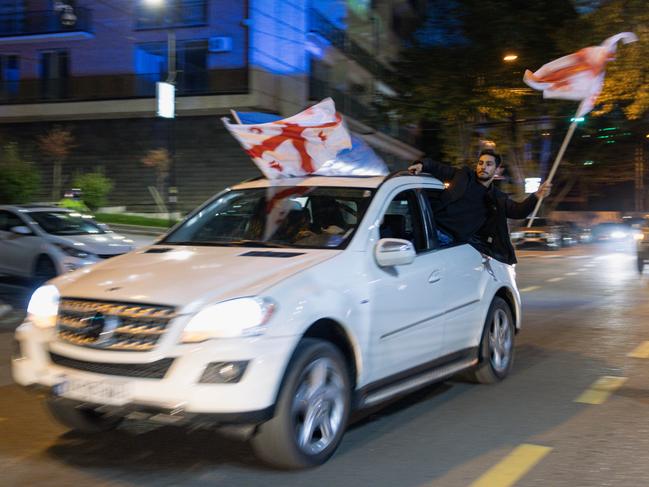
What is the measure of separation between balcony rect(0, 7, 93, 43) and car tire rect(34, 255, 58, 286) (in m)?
22.0

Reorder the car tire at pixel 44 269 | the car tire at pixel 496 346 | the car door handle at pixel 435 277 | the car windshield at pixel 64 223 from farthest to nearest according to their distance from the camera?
the car windshield at pixel 64 223, the car tire at pixel 44 269, the car tire at pixel 496 346, the car door handle at pixel 435 277

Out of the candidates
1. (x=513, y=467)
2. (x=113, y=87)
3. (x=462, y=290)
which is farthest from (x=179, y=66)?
(x=513, y=467)

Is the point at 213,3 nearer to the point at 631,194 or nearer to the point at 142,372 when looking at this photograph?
the point at 142,372

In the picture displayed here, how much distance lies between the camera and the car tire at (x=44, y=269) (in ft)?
41.9

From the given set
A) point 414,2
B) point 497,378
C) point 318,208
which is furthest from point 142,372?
point 414,2

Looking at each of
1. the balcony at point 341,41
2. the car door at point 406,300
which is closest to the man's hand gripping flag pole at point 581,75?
the car door at point 406,300

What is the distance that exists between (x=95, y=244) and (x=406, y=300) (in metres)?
8.64

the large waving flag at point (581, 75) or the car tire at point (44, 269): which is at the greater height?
the large waving flag at point (581, 75)

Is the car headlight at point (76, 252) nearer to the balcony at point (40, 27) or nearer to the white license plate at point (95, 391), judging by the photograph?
the white license plate at point (95, 391)

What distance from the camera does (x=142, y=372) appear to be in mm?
4148

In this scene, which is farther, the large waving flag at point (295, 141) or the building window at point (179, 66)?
the building window at point (179, 66)

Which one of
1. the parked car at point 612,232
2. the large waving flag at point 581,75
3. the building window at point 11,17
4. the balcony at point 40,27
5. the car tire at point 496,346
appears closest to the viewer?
the car tire at point 496,346

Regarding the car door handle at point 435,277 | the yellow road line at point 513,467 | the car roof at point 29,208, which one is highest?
the car roof at point 29,208

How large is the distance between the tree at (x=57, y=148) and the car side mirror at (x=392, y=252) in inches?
1092
